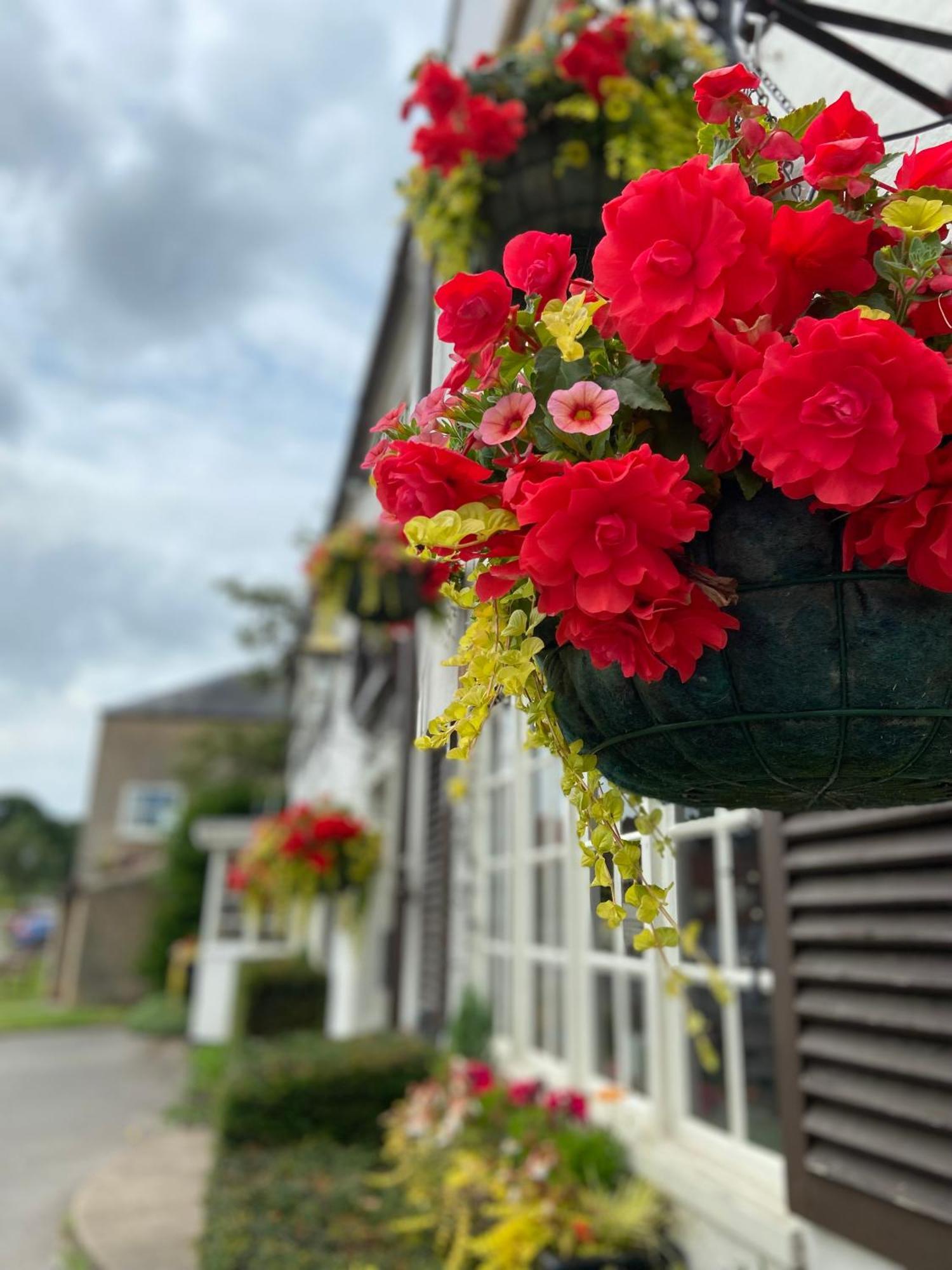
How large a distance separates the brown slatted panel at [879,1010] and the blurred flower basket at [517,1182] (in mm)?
1101

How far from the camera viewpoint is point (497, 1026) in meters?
4.46

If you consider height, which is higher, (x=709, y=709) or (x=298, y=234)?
(x=298, y=234)

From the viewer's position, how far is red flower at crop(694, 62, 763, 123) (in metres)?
0.84

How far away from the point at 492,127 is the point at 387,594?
3.04m

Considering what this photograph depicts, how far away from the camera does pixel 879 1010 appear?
5.82ft

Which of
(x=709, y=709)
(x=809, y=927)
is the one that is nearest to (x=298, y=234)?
(x=809, y=927)

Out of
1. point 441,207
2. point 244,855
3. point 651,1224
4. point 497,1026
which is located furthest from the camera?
point 244,855

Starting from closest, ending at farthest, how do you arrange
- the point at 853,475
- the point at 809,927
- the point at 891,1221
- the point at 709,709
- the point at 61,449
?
the point at 853,475 → the point at 709,709 → the point at 891,1221 → the point at 809,927 → the point at 61,449

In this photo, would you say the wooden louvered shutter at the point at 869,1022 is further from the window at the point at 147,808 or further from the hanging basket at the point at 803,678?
the window at the point at 147,808

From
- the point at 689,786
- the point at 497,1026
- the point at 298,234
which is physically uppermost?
the point at 298,234

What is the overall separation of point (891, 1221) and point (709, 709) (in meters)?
1.47

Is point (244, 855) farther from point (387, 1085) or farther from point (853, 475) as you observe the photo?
point (853, 475)

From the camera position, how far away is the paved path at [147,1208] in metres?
3.59

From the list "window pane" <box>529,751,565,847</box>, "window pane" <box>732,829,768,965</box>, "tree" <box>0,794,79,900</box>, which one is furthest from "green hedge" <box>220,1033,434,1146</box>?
"tree" <box>0,794,79,900</box>
